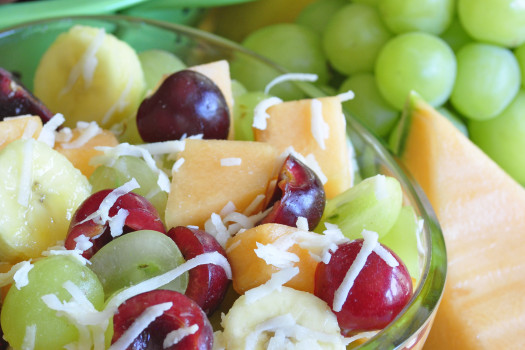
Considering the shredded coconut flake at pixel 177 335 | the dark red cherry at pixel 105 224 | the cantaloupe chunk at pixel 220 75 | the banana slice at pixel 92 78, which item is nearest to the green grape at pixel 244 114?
→ the cantaloupe chunk at pixel 220 75

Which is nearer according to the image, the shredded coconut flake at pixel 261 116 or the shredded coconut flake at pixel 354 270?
the shredded coconut flake at pixel 354 270

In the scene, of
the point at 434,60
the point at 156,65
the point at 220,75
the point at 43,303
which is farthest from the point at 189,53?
the point at 43,303

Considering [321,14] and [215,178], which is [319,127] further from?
[321,14]

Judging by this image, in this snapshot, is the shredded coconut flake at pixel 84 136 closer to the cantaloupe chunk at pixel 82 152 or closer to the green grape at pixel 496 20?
the cantaloupe chunk at pixel 82 152

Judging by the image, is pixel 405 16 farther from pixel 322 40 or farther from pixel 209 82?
pixel 209 82

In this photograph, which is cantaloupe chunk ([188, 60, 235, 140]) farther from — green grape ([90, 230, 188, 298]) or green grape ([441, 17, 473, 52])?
green grape ([441, 17, 473, 52])

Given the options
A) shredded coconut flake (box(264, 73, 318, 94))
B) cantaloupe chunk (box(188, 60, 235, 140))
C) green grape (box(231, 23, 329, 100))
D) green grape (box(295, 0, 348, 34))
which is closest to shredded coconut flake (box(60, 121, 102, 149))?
cantaloupe chunk (box(188, 60, 235, 140))
